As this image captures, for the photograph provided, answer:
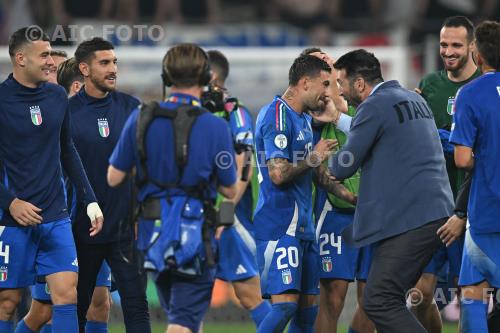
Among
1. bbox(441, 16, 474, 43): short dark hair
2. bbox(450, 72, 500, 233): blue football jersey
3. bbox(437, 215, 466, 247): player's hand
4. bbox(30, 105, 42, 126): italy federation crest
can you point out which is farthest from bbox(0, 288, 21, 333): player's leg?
bbox(441, 16, 474, 43): short dark hair

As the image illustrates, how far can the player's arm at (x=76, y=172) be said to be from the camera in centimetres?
871

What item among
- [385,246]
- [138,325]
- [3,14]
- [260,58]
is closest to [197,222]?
[385,246]

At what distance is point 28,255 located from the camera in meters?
8.60

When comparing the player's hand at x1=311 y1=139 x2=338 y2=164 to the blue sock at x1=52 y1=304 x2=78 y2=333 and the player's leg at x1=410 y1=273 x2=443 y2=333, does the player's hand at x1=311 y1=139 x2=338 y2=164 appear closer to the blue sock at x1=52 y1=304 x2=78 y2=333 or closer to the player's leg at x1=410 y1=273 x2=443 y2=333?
the player's leg at x1=410 y1=273 x2=443 y2=333

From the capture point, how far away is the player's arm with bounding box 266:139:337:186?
8.55 metres

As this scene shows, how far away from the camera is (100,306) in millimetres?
9609

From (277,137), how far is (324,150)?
0.37 meters

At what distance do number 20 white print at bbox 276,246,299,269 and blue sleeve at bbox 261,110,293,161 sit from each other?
0.65 meters

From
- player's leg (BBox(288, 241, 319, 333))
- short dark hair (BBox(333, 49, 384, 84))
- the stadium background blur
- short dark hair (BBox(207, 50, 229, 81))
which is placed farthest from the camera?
the stadium background blur

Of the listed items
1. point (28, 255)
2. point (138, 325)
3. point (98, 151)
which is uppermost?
point (98, 151)

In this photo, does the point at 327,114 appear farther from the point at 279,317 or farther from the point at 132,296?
the point at 132,296

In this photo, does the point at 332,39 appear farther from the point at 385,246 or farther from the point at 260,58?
the point at 385,246

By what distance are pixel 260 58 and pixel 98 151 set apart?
6814 mm

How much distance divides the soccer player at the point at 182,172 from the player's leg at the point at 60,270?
4.70ft
